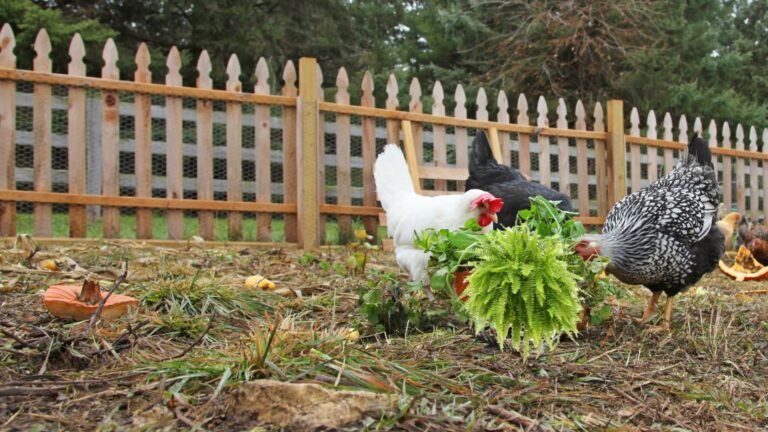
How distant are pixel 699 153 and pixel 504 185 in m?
1.14

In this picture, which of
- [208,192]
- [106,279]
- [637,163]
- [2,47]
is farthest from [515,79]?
[106,279]

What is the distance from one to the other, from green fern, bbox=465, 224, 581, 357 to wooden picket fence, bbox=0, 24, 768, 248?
393cm

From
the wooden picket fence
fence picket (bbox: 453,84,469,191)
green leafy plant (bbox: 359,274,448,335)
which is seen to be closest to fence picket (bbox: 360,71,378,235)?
the wooden picket fence

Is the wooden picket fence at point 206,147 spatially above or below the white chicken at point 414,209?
above

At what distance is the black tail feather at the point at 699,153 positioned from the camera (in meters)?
3.43

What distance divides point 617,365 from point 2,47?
16.3ft

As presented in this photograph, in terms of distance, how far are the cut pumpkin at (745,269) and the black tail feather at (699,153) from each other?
2.12m

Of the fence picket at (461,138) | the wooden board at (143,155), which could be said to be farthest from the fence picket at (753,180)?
the wooden board at (143,155)

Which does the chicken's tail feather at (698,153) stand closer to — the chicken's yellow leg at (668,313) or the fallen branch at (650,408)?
the chicken's yellow leg at (668,313)

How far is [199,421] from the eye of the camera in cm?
128

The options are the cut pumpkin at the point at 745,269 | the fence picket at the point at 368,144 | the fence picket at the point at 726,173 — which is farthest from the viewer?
the fence picket at the point at 726,173

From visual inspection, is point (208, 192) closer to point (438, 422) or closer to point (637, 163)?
point (438, 422)

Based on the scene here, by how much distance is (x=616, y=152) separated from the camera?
24.0ft

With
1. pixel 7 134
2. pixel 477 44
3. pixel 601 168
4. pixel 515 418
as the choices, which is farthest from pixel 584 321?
pixel 477 44
